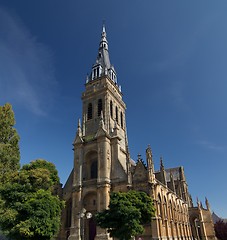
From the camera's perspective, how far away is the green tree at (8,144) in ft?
74.6

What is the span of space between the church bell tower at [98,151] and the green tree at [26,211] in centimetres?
442

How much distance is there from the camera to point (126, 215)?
20891 millimetres

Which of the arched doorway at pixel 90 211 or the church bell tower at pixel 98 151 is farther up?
the church bell tower at pixel 98 151

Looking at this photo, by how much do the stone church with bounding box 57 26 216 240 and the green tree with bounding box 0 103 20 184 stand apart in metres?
9.63

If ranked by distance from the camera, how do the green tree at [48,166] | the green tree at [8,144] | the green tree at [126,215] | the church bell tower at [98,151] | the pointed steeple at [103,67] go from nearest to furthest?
the green tree at [126,215] < the green tree at [8,144] < the church bell tower at [98,151] < the green tree at [48,166] < the pointed steeple at [103,67]

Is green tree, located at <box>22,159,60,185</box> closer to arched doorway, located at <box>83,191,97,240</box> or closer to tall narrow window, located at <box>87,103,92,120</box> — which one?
arched doorway, located at <box>83,191,97,240</box>

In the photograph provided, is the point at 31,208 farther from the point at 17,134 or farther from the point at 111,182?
the point at 111,182

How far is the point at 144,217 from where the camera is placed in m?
23.1

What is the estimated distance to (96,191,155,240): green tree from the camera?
67.4 ft

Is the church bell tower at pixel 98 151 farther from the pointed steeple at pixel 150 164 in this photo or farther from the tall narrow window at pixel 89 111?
the pointed steeple at pixel 150 164

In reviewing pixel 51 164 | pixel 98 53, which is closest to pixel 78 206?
pixel 51 164

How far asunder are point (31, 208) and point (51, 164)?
16.2 meters

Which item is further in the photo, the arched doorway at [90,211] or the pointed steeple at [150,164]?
the arched doorway at [90,211]

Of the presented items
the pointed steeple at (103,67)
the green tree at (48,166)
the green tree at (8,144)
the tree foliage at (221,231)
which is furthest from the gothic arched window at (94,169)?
the tree foliage at (221,231)
